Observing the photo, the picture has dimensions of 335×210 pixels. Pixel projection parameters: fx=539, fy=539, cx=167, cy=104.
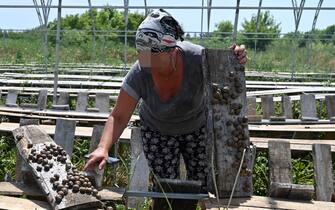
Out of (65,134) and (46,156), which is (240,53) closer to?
(46,156)

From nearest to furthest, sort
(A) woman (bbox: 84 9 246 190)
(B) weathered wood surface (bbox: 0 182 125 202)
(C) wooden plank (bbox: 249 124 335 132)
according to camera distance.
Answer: (A) woman (bbox: 84 9 246 190)
(B) weathered wood surface (bbox: 0 182 125 202)
(C) wooden plank (bbox: 249 124 335 132)

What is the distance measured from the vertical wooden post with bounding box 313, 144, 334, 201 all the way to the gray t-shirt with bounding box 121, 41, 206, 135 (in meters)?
1.04

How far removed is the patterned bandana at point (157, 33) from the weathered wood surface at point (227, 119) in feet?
0.84

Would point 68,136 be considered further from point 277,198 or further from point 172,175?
point 277,198

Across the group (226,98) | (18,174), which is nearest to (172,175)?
(226,98)

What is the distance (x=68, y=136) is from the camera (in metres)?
4.32

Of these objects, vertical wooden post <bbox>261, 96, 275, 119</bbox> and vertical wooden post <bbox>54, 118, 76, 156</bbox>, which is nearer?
vertical wooden post <bbox>54, 118, 76, 156</bbox>

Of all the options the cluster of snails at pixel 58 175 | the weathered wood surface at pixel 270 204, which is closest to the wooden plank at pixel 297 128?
the weathered wood surface at pixel 270 204

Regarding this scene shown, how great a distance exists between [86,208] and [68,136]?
1.76m

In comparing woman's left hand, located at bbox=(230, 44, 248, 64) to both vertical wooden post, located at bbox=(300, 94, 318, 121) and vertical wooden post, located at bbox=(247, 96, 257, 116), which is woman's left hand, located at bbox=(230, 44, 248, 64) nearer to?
vertical wooden post, located at bbox=(247, 96, 257, 116)

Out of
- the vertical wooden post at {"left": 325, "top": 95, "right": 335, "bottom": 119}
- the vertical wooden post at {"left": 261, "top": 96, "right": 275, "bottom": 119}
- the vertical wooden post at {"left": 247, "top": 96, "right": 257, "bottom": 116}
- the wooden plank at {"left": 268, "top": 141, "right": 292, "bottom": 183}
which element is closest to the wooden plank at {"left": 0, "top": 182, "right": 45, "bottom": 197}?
the wooden plank at {"left": 268, "top": 141, "right": 292, "bottom": 183}

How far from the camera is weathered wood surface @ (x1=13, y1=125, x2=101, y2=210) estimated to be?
2623 mm

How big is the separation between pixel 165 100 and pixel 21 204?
100cm

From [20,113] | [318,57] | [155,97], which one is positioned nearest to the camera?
[155,97]
